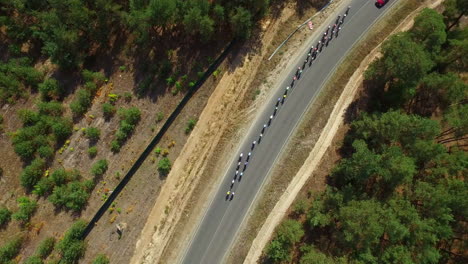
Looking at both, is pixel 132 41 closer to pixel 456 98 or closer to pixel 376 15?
pixel 376 15

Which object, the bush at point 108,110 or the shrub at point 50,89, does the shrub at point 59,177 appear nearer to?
the bush at point 108,110

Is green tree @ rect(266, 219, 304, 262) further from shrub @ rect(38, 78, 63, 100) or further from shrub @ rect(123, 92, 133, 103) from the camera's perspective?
shrub @ rect(38, 78, 63, 100)

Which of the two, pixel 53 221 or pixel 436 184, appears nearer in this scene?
pixel 436 184

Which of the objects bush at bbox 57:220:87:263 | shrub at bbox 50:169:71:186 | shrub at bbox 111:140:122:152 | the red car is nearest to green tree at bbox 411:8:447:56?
the red car

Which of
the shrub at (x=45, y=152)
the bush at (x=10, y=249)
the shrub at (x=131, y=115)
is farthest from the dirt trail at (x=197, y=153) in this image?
the shrub at (x=45, y=152)

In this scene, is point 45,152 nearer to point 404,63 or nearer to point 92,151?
point 92,151

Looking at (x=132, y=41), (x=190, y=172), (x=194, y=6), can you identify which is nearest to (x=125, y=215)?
(x=190, y=172)

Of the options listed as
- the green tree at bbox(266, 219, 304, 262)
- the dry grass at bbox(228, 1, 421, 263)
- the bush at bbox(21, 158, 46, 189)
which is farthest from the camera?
the bush at bbox(21, 158, 46, 189)
